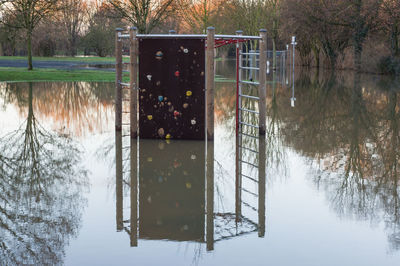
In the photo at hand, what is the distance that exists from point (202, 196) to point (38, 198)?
6.47 ft

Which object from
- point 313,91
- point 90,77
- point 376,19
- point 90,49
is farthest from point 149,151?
point 90,49

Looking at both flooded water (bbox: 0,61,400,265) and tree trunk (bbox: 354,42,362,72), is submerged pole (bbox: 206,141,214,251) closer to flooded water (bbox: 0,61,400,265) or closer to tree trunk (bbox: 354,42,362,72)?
flooded water (bbox: 0,61,400,265)

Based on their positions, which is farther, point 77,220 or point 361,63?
point 361,63

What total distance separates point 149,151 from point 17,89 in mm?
16714

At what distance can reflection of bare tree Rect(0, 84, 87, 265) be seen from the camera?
5582mm

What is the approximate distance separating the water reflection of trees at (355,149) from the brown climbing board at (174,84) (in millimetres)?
2000

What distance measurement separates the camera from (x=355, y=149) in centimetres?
1126

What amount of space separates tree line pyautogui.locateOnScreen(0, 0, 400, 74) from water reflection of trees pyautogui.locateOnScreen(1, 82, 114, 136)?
549cm

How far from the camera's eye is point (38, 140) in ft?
40.1

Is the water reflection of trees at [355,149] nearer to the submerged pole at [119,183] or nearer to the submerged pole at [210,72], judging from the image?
the submerged pole at [210,72]

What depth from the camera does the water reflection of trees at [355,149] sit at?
7.26 metres

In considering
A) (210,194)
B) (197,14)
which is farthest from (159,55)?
(197,14)

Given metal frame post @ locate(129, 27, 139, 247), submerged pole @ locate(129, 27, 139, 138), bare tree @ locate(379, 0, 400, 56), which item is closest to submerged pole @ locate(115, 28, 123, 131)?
metal frame post @ locate(129, 27, 139, 247)

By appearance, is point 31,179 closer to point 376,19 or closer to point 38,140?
point 38,140
